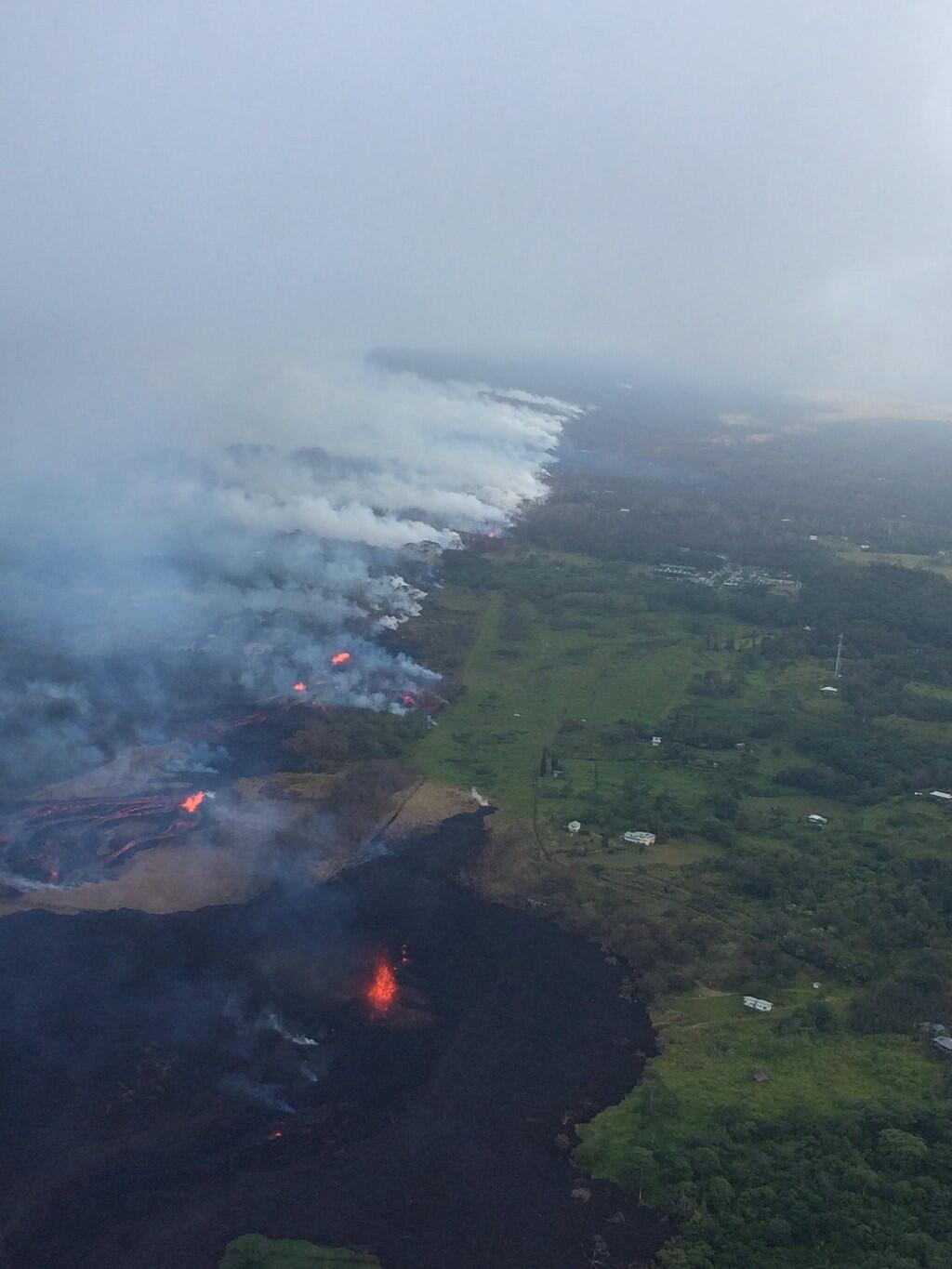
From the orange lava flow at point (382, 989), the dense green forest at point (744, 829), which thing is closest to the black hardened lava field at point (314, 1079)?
the orange lava flow at point (382, 989)

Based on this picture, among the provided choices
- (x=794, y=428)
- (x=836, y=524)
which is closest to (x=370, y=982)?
(x=836, y=524)

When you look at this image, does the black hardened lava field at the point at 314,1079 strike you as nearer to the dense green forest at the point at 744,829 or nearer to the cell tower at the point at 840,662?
the dense green forest at the point at 744,829

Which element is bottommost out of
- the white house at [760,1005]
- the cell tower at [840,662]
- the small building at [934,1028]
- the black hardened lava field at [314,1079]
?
the black hardened lava field at [314,1079]

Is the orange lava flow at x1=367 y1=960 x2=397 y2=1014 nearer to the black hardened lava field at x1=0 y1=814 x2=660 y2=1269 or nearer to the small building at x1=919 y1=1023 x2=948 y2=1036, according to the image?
the black hardened lava field at x1=0 y1=814 x2=660 y2=1269

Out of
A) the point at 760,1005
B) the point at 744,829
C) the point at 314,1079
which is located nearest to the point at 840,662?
the point at 744,829

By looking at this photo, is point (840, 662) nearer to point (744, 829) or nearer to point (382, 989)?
point (744, 829)

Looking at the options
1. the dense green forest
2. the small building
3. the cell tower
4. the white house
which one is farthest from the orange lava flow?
the cell tower
